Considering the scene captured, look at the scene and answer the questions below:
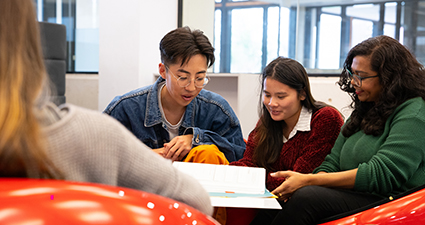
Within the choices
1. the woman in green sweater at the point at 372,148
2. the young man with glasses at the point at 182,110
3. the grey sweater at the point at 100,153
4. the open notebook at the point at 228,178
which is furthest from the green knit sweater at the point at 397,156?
the grey sweater at the point at 100,153

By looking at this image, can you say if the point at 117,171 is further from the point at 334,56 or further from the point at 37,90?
the point at 334,56

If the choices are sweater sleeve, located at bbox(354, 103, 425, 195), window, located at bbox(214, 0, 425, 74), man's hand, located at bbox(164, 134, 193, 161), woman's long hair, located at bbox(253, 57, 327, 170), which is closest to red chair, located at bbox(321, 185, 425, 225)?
sweater sleeve, located at bbox(354, 103, 425, 195)

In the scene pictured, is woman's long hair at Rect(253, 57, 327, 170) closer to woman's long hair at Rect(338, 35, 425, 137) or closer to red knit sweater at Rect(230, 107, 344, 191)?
red knit sweater at Rect(230, 107, 344, 191)

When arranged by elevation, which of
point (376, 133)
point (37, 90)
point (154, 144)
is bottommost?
point (154, 144)

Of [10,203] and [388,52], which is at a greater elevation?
[388,52]

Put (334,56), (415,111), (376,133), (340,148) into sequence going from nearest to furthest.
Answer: (415,111) < (376,133) < (340,148) < (334,56)

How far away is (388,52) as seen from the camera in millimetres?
1506

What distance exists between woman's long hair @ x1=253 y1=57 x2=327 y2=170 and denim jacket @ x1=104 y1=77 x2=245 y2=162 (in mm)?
163

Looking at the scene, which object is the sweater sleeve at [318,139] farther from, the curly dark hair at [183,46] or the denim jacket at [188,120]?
the curly dark hair at [183,46]

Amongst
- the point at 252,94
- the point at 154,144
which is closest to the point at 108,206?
the point at 154,144

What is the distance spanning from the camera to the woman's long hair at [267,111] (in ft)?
5.79

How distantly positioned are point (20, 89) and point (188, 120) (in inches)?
57.1

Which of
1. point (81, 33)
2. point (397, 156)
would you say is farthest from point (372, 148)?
point (81, 33)

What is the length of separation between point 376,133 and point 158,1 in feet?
9.58
